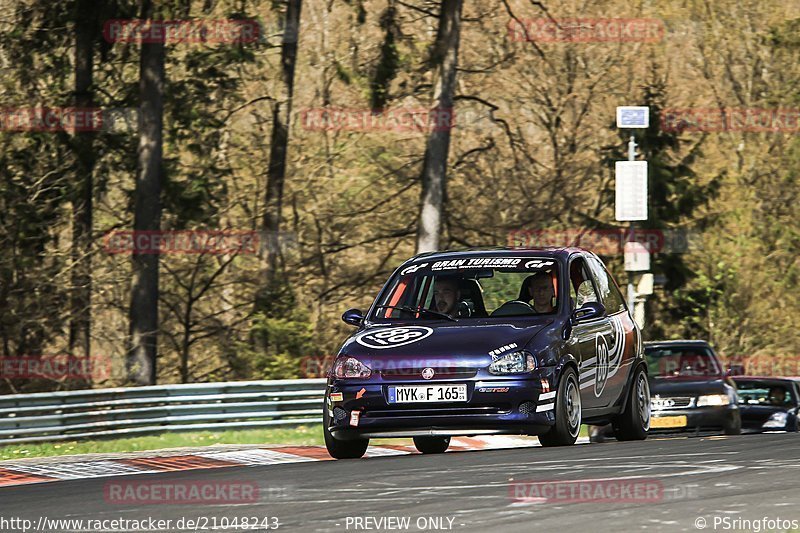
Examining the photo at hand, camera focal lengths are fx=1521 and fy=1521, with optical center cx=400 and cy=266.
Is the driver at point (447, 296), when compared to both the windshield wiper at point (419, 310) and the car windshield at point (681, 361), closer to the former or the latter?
the windshield wiper at point (419, 310)

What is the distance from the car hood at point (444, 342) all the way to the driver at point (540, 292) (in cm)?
49

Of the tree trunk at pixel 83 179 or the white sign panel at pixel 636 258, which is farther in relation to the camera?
the tree trunk at pixel 83 179

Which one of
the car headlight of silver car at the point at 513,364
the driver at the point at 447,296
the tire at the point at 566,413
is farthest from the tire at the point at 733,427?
the car headlight of silver car at the point at 513,364

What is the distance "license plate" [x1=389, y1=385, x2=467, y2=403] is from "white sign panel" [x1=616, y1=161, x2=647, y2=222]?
41.5ft

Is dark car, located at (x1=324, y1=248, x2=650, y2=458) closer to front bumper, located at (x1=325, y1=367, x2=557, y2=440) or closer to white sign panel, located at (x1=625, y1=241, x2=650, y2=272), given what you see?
front bumper, located at (x1=325, y1=367, x2=557, y2=440)

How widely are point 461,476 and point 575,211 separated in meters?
30.1

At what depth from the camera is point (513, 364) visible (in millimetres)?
12031

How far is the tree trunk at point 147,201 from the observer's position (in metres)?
28.1

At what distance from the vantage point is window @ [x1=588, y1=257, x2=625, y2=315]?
46.5 feet

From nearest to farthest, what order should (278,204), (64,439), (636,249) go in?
(64,439)
(636,249)
(278,204)

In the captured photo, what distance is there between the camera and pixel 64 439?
750 inches

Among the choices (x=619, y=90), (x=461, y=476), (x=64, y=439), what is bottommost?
(x=64, y=439)

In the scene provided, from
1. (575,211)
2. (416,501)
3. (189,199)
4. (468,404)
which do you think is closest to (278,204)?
(189,199)

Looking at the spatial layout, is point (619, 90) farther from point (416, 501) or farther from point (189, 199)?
point (416, 501)
